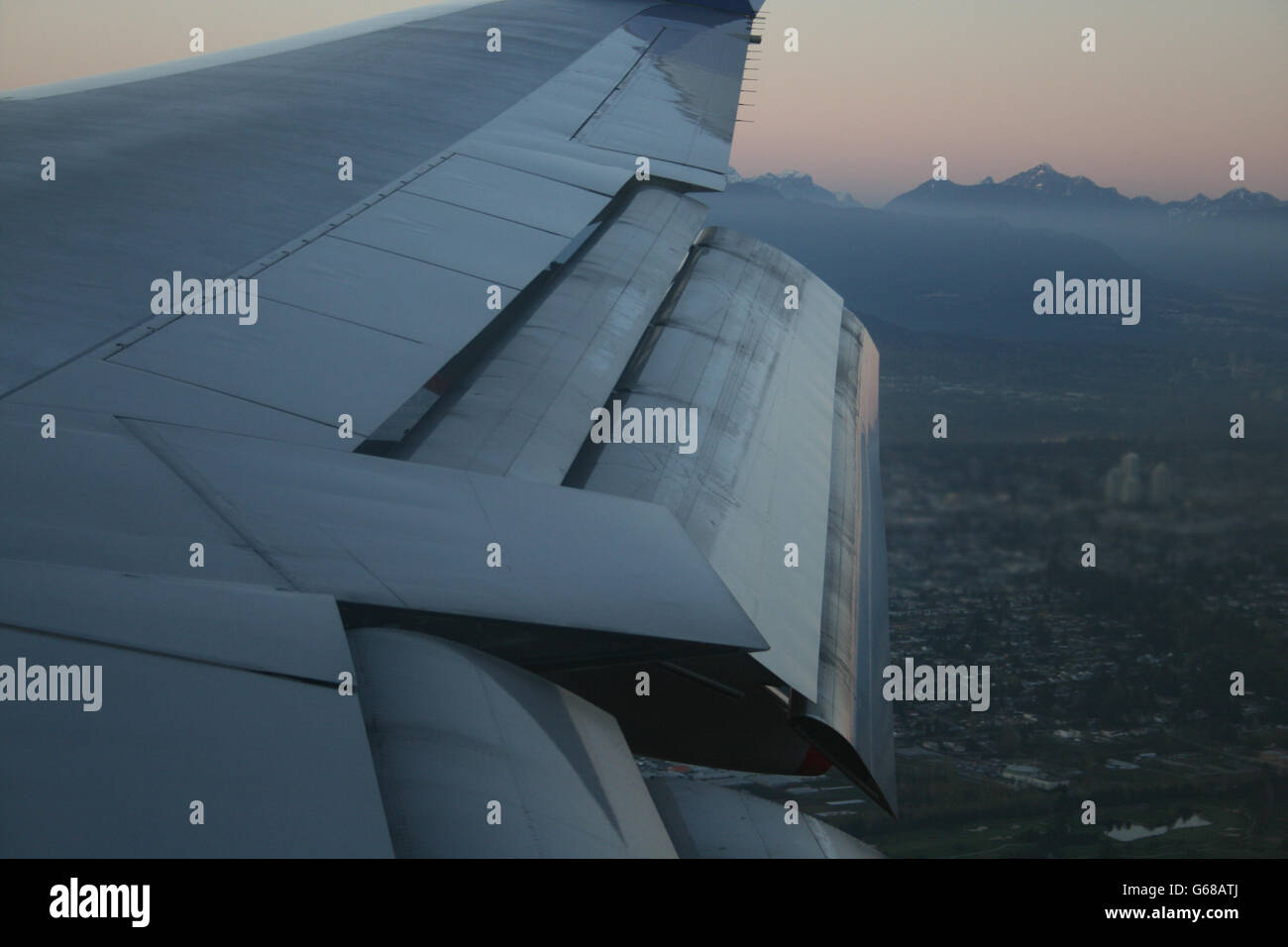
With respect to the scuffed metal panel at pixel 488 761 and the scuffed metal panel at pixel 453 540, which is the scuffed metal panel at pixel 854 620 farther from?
the scuffed metal panel at pixel 488 761

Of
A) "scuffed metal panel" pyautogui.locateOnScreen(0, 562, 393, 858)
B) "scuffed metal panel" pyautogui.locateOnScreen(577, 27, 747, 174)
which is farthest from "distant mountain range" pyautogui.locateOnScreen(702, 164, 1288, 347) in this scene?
"scuffed metal panel" pyautogui.locateOnScreen(0, 562, 393, 858)

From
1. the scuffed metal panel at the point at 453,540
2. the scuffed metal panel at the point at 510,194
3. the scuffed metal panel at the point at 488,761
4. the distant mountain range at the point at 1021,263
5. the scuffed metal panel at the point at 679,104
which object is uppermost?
the distant mountain range at the point at 1021,263

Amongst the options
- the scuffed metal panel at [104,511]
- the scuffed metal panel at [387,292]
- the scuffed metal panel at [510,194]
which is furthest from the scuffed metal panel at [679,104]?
the scuffed metal panel at [104,511]

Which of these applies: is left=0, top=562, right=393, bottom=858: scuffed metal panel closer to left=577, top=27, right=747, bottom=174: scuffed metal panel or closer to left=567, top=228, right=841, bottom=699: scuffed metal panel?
left=567, top=228, right=841, bottom=699: scuffed metal panel

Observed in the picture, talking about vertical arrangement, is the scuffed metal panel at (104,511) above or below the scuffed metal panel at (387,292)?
below

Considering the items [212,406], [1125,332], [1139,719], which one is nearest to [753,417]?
[212,406]
